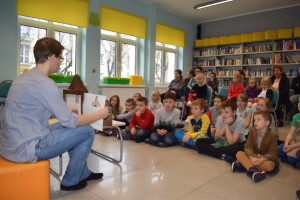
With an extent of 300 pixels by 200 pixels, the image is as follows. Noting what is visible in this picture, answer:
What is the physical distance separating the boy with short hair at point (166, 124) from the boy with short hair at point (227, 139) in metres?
0.45

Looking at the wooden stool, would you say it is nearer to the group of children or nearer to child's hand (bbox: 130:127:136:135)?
the group of children

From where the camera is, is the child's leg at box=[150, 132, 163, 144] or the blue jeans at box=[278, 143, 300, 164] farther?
the child's leg at box=[150, 132, 163, 144]

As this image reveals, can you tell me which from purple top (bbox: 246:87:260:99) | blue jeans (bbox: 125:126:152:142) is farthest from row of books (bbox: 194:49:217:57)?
blue jeans (bbox: 125:126:152:142)

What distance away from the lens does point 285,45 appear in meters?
6.24

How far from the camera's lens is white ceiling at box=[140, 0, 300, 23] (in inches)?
246

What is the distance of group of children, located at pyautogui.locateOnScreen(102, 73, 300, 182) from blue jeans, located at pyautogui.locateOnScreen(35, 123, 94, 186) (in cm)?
134

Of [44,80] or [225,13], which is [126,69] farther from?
[44,80]

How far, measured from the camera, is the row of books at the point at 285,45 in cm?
607

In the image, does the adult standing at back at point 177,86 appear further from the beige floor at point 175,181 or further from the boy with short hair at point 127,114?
the beige floor at point 175,181

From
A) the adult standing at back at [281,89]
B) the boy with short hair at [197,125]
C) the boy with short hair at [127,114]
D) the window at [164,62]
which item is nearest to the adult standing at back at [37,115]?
the boy with short hair at [197,125]

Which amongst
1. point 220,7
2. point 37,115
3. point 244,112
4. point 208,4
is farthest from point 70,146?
point 220,7

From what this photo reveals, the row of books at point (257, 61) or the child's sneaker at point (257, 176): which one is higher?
the row of books at point (257, 61)

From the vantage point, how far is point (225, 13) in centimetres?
720

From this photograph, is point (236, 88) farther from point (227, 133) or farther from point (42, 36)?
A: point (42, 36)
